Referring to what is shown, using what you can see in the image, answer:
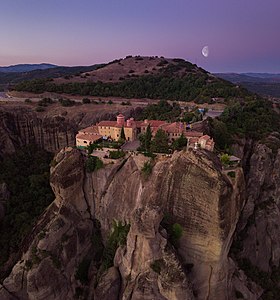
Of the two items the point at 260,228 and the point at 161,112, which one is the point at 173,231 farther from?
the point at 161,112

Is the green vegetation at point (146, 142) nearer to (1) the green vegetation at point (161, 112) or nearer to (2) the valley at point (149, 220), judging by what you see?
(2) the valley at point (149, 220)

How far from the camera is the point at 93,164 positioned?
39656mm

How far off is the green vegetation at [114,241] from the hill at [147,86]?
140 ft

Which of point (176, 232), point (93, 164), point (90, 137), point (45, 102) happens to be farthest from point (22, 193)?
point (176, 232)

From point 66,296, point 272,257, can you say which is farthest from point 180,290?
point 272,257

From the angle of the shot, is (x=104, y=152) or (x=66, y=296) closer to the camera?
(x=66, y=296)

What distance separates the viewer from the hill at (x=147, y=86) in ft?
253

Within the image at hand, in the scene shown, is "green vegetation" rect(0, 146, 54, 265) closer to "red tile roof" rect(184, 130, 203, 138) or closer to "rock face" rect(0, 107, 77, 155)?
"rock face" rect(0, 107, 77, 155)

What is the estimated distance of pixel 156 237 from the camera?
2927 centimetres

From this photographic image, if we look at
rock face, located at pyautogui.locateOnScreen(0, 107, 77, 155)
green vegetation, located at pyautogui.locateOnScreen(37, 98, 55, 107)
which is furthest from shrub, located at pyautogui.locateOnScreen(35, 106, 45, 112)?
rock face, located at pyautogui.locateOnScreen(0, 107, 77, 155)

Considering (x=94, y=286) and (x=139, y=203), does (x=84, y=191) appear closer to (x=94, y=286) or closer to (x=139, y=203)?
(x=139, y=203)

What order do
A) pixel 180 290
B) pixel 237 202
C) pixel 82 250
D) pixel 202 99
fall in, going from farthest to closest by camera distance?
1. pixel 202 99
2. pixel 82 250
3. pixel 237 202
4. pixel 180 290

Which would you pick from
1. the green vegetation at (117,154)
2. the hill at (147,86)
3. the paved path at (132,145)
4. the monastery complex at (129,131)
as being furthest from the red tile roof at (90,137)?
the hill at (147,86)

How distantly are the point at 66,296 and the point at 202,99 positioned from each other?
51.5 meters
